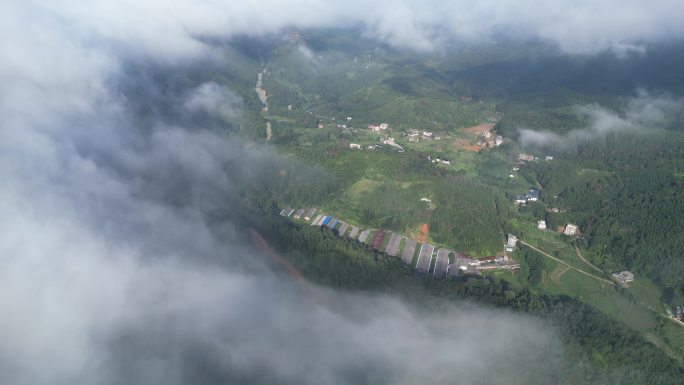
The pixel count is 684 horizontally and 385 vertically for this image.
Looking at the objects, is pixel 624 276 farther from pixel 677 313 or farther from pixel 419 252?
pixel 419 252

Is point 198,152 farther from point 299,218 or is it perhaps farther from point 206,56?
point 206,56

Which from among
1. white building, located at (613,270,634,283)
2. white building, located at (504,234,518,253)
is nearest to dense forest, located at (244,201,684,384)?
A: white building, located at (504,234,518,253)

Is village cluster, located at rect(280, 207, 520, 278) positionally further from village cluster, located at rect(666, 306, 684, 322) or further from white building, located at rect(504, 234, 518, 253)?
village cluster, located at rect(666, 306, 684, 322)

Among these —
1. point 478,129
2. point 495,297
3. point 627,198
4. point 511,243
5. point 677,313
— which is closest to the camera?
point 495,297

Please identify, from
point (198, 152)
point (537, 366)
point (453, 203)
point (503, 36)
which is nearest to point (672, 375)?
point (537, 366)

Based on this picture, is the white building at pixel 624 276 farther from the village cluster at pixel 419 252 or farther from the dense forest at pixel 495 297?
the village cluster at pixel 419 252

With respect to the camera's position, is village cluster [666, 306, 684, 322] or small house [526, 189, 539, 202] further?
small house [526, 189, 539, 202]

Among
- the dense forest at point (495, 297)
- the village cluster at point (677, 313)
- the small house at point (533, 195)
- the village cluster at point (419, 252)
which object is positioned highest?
the dense forest at point (495, 297)

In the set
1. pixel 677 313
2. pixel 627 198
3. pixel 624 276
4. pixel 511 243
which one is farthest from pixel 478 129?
pixel 677 313

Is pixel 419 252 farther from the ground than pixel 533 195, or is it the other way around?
pixel 533 195

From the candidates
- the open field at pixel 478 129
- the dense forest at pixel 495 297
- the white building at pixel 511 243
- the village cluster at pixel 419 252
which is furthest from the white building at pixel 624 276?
the open field at pixel 478 129
